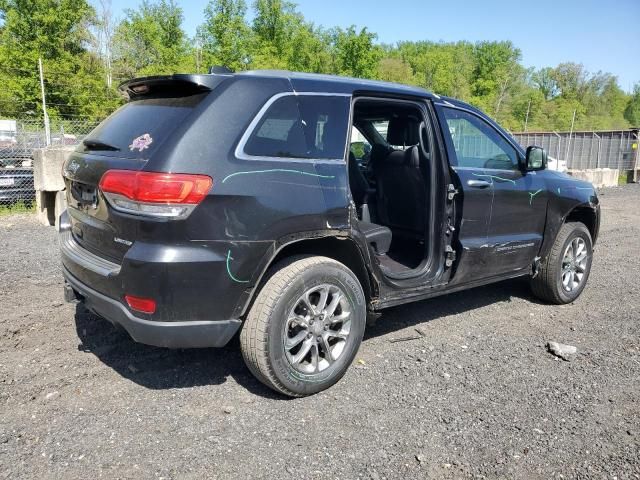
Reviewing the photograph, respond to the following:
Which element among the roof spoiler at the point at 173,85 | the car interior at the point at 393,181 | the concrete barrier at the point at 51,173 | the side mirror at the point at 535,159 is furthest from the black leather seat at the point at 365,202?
the concrete barrier at the point at 51,173

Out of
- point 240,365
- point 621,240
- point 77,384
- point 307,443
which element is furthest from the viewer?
point 621,240

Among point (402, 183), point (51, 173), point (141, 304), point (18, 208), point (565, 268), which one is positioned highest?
point (402, 183)

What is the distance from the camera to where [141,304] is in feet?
9.29

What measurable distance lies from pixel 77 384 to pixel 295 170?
6.35ft

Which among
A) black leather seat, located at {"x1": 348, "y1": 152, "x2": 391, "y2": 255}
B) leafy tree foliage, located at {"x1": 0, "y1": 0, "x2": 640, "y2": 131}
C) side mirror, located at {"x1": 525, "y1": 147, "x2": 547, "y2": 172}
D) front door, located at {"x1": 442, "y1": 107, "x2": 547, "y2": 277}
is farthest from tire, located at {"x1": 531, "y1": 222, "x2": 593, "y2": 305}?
leafy tree foliage, located at {"x1": 0, "y1": 0, "x2": 640, "y2": 131}

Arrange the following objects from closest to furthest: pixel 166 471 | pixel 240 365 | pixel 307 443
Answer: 1. pixel 166 471
2. pixel 307 443
3. pixel 240 365

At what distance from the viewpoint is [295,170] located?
3.12m

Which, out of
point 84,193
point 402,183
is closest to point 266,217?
point 84,193

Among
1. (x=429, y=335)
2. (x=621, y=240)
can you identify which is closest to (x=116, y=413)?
(x=429, y=335)

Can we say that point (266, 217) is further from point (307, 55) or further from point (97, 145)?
point (307, 55)

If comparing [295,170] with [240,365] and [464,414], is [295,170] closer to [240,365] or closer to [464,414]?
[240,365]

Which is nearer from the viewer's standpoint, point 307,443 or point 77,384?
point 307,443

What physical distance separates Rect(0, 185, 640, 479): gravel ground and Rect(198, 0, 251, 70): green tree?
31886 mm

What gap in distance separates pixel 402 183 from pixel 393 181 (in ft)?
0.36
